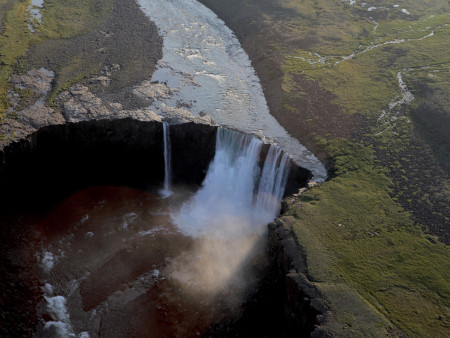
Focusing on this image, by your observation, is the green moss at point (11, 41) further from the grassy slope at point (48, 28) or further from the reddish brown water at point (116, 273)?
the reddish brown water at point (116, 273)

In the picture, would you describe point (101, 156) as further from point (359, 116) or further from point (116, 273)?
point (359, 116)

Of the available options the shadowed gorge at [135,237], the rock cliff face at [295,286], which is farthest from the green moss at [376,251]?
the shadowed gorge at [135,237]

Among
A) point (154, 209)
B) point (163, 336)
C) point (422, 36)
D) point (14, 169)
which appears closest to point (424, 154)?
point (154, 209)

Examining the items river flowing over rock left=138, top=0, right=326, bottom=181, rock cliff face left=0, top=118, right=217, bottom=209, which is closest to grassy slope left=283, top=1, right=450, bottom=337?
river flowing over rock left=138, top=0, right=326, bottom=181

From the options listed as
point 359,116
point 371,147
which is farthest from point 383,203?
point 359,116

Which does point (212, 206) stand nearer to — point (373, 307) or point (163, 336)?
point (163, 336)

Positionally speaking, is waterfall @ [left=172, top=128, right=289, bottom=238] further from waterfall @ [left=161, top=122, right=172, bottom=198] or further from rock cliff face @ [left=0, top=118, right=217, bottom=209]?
waterfall @ [left=161, top=122, right=172, bottom=198]
